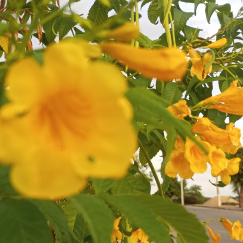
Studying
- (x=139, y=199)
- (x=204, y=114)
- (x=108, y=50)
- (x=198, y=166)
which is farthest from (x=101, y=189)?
(x=204, y=114)

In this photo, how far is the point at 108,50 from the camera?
142mm

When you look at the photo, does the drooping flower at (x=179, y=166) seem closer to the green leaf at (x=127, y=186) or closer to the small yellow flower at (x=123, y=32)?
the green leaf at (x=127, y=186)

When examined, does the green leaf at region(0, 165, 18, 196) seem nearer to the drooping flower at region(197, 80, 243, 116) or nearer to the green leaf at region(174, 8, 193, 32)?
the drooping flower at region(197, 80, 243, 116)

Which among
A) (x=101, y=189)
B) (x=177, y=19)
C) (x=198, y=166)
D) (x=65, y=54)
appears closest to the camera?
(x=65, y=54)

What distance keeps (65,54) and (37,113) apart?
0.12 ft

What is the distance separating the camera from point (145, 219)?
0.65ft

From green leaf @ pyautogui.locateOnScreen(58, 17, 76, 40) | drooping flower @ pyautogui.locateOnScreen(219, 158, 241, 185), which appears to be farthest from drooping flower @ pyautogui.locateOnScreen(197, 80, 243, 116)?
green leaf @ pyautogui.locateOnScreen(58, 17, 76, 40)

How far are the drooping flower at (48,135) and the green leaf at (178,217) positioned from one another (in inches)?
3.8

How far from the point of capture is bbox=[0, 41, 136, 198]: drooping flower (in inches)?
4.9

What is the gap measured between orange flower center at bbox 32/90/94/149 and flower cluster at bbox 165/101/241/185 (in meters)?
0.29

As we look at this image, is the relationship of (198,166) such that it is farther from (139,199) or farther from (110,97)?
(110,97)

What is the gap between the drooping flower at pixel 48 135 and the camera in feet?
0.41

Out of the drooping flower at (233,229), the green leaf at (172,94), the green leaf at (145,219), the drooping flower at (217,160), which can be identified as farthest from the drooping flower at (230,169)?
the drooping flower at (233,229)

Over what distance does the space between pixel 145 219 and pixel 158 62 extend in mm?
123
